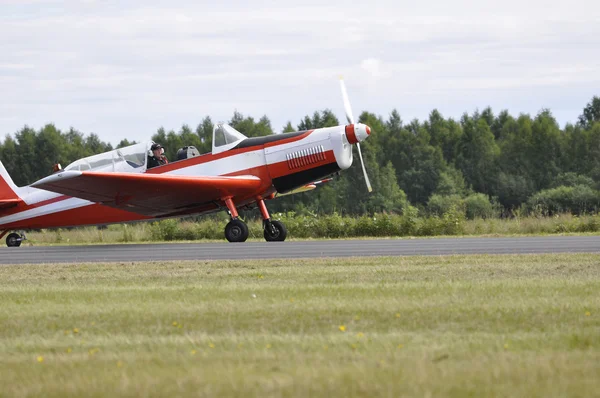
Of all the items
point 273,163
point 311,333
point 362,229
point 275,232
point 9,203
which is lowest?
point 311,333

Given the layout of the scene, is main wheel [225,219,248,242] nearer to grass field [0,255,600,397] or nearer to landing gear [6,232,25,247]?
landing gear [6,232,25,247]

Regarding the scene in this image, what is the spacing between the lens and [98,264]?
1524 cm

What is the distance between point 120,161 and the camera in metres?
22.4

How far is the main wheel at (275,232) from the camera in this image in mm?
22109

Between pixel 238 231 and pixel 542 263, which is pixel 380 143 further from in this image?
pixel 542 263

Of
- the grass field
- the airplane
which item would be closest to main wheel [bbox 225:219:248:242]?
the airplane

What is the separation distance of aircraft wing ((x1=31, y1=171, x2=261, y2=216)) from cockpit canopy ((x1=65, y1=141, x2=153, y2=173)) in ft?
2.62

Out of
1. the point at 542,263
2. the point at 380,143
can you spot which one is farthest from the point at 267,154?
the point at 380,143

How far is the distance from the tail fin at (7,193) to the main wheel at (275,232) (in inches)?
270

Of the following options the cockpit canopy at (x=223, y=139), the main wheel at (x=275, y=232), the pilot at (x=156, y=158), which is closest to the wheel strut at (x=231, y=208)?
the main wheel at (x=275, y=232)

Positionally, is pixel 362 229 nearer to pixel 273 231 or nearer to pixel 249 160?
pixel 273 231

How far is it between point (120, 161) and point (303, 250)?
661cm

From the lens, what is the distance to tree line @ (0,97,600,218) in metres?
62.2

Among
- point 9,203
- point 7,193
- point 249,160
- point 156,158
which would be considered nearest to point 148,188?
point 156,158
